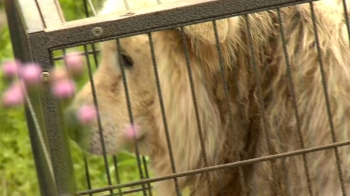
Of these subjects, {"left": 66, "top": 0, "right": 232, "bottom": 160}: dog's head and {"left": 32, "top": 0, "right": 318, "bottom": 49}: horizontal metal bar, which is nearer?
{"left": 32, "top": 0, "right": 318, "bottom": 49}: horizontal metal bar

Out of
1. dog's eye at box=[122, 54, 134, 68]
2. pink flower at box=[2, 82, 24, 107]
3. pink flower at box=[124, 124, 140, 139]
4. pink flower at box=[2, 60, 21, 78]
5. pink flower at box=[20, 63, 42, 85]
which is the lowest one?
pink flower at box=[124, 124, 140, 139]

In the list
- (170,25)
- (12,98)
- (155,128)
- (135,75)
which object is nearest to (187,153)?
(155,128)

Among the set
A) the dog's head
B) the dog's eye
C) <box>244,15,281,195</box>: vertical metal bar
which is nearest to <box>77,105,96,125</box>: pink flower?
the dog's head

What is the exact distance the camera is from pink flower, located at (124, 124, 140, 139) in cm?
244

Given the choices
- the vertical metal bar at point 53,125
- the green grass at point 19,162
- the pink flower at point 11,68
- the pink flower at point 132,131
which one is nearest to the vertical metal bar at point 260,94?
the pink flower at point 132,131

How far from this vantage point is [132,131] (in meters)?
2.45

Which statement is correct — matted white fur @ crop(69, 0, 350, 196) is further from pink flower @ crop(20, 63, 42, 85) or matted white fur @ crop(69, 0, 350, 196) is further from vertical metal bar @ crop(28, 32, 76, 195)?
pink flower @ crop(20, 63, 42, 85)

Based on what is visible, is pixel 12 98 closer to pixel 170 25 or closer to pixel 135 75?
pixel 170 25

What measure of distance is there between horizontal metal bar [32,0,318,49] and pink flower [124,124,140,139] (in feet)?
1.51

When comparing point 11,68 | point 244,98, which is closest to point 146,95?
point 244,98

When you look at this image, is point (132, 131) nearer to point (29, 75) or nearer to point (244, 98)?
point (244, 98)

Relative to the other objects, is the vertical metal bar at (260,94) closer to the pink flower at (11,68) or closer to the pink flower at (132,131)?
the pink flower at (132,131)

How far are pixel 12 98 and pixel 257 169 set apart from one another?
47.6 inches

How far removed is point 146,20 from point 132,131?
517 millimetres
